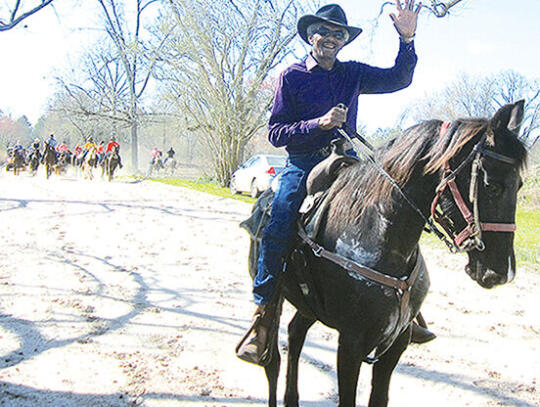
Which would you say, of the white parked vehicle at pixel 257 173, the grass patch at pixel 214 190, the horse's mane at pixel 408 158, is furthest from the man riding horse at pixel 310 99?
the white parked vehicle at pixel 257 173

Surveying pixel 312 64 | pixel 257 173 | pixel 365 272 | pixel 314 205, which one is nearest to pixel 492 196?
pixel 365 272

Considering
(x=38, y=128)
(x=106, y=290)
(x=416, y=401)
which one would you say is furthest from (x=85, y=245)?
(x=38, y=128)

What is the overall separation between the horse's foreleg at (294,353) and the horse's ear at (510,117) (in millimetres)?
2073

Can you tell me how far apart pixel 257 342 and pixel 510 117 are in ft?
7.06

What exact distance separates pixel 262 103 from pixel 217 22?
14.1 feet

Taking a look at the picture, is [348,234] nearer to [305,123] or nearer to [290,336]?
[305,123]

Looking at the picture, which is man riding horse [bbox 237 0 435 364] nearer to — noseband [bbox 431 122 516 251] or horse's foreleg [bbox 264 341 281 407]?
horse's foreleg [bbox 264 341 281 407]

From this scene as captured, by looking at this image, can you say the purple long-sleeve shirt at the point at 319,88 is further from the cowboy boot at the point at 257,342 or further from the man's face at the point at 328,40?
the cowboy boot at the point at 257,342

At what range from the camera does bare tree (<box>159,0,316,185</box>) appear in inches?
866

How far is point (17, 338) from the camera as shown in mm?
4895

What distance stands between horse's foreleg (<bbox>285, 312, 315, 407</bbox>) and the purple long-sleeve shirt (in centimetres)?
142

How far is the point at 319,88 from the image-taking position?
3.23 metres

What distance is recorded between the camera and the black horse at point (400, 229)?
91.2 inches

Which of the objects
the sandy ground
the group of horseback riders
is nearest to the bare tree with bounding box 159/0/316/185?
the group of horseback riders
